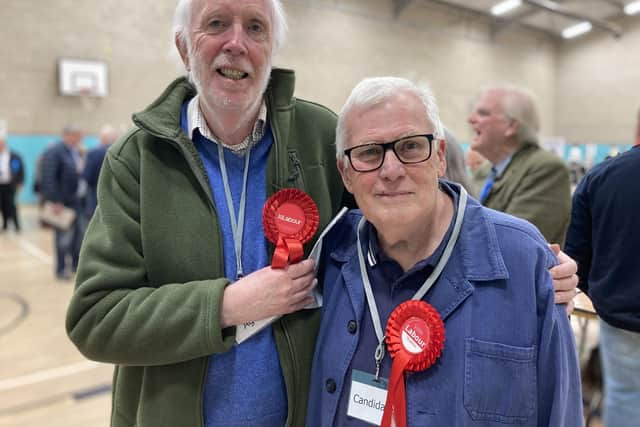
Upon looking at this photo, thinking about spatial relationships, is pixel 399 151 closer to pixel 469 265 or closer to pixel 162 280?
pixel 469 265

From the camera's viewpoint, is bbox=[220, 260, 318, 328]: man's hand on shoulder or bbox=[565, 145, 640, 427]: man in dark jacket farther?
bbox=[565, 145, 640, 427]: man in dark jacket

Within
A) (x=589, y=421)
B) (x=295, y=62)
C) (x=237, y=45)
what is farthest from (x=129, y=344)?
(x=295, y=62)

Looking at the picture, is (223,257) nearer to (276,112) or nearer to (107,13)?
(276,112)

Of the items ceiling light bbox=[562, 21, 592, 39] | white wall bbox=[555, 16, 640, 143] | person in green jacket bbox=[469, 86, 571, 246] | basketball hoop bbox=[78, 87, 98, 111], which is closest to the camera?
person in green jacket bbox=[469, 86, 571, 246]

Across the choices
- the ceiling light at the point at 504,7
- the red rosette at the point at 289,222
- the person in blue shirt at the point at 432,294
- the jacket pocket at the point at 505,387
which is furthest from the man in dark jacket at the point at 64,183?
the ceiling light at the point at 504,7

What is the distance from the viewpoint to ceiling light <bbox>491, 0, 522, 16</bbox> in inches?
567

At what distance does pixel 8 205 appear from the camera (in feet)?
28.7

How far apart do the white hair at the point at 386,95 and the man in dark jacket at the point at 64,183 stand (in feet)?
18.5

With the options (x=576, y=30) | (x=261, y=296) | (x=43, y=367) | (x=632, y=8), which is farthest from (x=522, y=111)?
(x=576, y=30)

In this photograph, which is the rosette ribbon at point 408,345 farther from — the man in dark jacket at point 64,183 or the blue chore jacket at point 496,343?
the man in dark jacket at point 64,183

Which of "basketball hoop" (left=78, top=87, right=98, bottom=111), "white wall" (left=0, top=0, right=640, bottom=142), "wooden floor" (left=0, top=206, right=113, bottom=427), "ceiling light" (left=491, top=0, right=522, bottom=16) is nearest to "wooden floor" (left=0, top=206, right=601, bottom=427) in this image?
"wooden floor" (left=0, top=206, right=113, bottom=427)

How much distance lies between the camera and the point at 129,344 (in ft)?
3.39

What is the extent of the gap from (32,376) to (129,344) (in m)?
2.92

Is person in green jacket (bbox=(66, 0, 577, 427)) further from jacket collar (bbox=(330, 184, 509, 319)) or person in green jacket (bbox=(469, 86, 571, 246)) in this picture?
person in green jacket (bbox=(469, 86, 571, 246))
